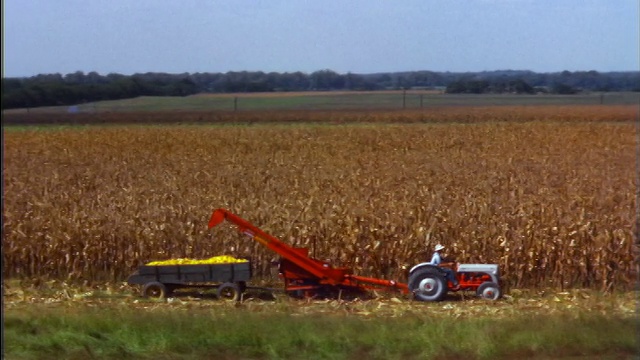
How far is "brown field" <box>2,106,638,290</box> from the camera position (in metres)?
8.90

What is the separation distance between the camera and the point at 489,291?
7.97 m

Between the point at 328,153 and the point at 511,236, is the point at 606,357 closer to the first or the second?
the point at 511,236

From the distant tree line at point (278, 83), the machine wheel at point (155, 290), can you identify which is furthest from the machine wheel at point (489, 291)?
the distant tree line at point (278, 83)

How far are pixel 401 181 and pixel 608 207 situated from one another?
11.1 feet

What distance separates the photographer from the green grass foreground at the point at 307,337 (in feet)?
19.7

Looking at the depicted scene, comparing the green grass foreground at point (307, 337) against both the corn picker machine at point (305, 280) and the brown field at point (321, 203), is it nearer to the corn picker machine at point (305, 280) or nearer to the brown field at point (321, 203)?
the corn picker machine at point (305, 280)

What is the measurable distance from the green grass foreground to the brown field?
7.12 ft

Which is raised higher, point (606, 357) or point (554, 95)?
point (554, 95)

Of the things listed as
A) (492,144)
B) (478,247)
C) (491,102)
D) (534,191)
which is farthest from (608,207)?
(491,102)

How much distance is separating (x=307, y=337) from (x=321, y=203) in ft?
14.6

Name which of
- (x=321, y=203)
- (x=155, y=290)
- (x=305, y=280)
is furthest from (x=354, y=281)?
(x=321, y=203)

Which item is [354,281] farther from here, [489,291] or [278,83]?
[278,83]

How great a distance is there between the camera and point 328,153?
Result: 721 inches

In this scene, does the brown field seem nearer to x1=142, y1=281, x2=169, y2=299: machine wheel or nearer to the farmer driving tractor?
the farmer driving tractor
